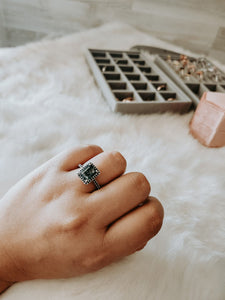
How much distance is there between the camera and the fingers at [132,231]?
0.88 ft

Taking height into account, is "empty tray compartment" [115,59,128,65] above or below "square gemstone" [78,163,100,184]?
above

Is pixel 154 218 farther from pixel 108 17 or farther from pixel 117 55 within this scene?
pixel 108 17

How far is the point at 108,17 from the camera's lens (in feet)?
3.59

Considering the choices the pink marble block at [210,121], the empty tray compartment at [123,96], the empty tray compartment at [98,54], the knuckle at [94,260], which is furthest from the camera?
the empty tray compartment at [98,54]

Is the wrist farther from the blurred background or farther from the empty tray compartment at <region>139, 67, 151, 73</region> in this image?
the blurred background

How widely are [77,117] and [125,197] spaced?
1.03ft

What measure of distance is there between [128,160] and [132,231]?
0.66ft

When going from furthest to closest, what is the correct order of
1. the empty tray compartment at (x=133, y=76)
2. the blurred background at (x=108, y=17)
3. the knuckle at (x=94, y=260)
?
the blurred background at (x=108, y=17) < the empty tray compartment at (x=133, y=76) < the knuckle at (x=94, y=260)

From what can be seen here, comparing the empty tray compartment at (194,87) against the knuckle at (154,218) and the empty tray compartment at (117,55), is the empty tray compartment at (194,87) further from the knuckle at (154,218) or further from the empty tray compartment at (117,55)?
the knuckle at (154,218)

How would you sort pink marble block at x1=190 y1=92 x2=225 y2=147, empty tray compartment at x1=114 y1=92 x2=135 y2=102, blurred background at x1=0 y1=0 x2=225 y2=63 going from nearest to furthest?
1. pink marble block at x1=190 y1=92 x2=225 y2=147
2. empty tray compartment at x1=114 y1=92 x2=135 y2=102
3. blurred background at x1=0 y1=0 x2=225 y2=63

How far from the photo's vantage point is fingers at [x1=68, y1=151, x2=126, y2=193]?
0.30m

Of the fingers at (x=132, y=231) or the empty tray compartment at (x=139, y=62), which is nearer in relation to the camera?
the fingers at (x=132, y=231)

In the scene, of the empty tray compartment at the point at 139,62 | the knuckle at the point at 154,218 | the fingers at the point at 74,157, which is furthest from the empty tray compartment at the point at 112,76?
the knuckle at the point at 154,218

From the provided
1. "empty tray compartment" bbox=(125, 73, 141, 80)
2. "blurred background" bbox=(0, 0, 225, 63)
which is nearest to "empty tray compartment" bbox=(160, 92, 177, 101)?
"empty tray compartment" bbox=(125, 73, 141, 80)
